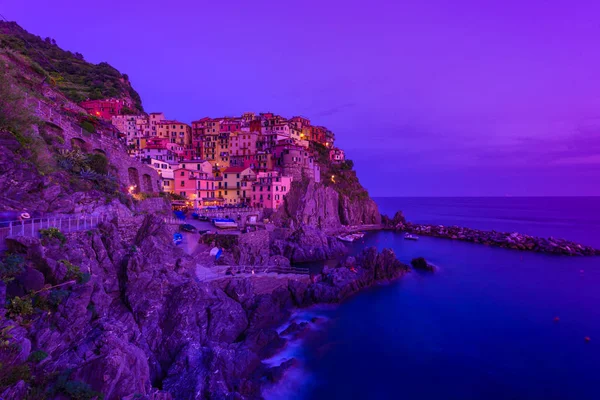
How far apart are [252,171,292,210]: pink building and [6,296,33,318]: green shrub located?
43.9 m

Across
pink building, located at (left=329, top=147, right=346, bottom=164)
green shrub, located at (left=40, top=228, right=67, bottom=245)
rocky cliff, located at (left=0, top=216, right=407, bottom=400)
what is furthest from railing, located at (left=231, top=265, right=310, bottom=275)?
pink building, located at (left=329, top=147, right=346, bottom=164)

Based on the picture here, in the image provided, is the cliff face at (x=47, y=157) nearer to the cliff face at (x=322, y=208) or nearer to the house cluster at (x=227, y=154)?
the house cluster at (x=227, y=154)

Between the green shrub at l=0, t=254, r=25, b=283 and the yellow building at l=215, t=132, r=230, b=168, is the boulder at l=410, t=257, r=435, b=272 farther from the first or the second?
the yellow building at l=215, t=132, r=230, b=168

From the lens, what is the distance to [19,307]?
32.9ft

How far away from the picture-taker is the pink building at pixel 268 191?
54.1m

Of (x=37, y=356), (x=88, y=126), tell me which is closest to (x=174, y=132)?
(x=88, y=126)

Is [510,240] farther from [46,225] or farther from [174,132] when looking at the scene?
[174,132]

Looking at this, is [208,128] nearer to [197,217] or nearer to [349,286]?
[197,217]

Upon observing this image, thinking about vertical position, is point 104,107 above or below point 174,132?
above

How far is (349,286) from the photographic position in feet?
94.6

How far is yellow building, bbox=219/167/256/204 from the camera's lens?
181ft

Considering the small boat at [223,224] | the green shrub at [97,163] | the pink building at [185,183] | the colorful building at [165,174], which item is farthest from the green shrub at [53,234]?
the pink building at [185,183]

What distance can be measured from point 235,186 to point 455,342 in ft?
139

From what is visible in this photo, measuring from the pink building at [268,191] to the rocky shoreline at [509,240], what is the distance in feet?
105
